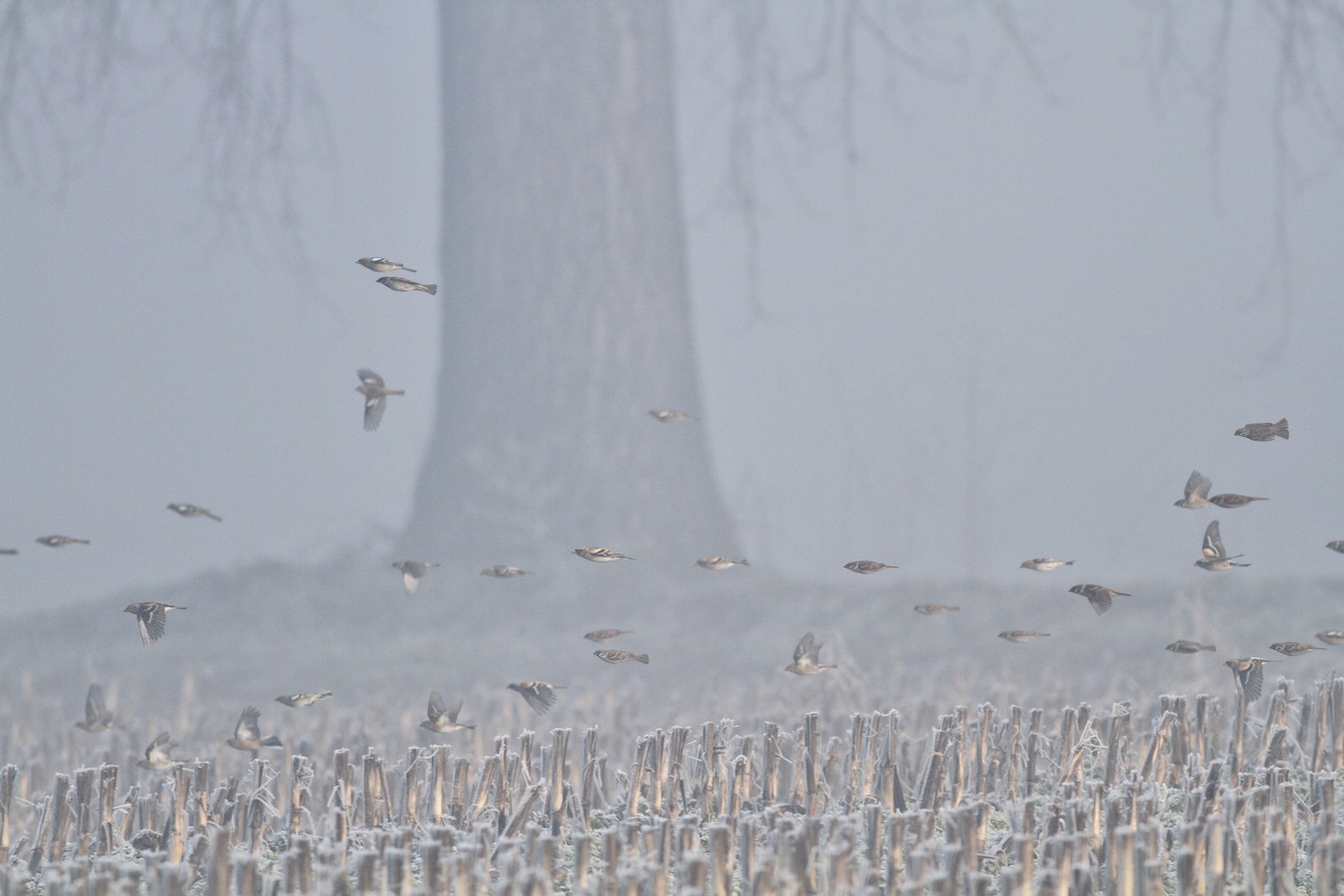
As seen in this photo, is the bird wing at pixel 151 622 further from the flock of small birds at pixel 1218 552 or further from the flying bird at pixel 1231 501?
the flying bird at pixel 1231 501

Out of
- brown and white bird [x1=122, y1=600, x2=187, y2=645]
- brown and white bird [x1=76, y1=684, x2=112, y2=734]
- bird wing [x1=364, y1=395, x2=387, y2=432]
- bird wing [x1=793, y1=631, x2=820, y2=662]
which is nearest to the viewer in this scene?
brown and white bird [x1=122, y1=600, x2=187, y2=645]

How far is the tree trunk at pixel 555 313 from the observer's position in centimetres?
934

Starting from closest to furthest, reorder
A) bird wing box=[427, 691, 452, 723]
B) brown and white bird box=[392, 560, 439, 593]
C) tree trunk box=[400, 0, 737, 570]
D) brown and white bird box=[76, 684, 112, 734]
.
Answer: bird wing box=[427, 691, 452, 723] < brown and white bird box=[76, 684, 112, 734] < brown and white bird box=[392, 560, 439, 593] < tree trunk box=[400, 0, 737, 570]

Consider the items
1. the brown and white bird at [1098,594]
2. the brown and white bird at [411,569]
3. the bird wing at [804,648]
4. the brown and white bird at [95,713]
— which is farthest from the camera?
the brown and white bird at [411,569]

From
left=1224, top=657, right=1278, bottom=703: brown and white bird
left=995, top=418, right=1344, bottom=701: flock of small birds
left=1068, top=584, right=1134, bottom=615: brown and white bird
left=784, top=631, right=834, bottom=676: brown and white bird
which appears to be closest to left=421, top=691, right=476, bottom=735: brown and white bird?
left=784, top=631, right=834, bottom=676: brown and white bird

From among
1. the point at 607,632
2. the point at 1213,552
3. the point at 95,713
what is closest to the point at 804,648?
the point at 607,632

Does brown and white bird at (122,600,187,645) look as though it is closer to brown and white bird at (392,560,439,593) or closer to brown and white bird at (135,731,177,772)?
brown and white bird at (135,731,177,772)

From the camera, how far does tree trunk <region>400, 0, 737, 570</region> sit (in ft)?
30.7

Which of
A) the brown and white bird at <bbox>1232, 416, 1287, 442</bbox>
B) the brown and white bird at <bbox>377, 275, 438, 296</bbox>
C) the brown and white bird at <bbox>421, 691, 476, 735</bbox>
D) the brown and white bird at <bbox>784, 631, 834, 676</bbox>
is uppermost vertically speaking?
the brown and white bird at <bbox>377, 275, 438, 296</bbox>

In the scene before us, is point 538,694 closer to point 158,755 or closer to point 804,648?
point 804,648

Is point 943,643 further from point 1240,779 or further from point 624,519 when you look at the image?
point 1240,779

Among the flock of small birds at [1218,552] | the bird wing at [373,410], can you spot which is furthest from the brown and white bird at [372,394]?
the flock of small birds at [1218,552]

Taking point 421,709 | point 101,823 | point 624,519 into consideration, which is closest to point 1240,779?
point 101,823

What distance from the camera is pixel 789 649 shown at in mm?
7727
